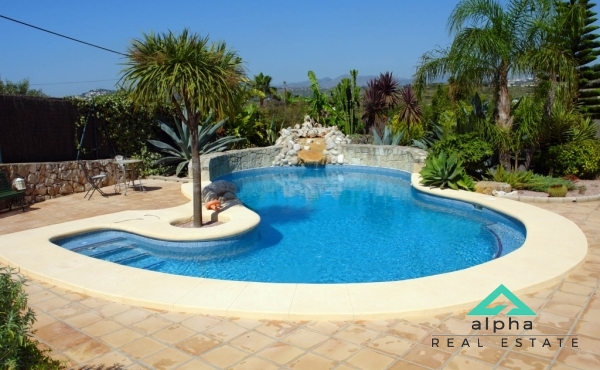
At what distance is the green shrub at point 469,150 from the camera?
11.5 meters

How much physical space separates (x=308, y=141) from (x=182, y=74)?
41.7ft

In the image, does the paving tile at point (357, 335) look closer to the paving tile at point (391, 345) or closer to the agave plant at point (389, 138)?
the paving tile at point (391, 345)

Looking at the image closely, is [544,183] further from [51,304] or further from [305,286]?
[51,304]

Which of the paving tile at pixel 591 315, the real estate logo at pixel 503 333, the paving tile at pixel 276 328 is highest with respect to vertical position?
the paving tile at pixel 591 315

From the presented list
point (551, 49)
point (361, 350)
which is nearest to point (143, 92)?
point (361, 350)

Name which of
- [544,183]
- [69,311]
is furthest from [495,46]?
[69,311]

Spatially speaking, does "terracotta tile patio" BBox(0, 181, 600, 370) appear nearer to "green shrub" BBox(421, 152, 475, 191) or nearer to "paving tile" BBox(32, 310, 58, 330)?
"paving tile" BBox(32, 310, 58, 330)

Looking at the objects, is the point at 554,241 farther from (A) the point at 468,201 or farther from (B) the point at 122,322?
(B) the point at 122,322

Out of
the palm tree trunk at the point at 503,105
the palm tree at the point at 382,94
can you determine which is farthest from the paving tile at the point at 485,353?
the palm tree at the point at 382,94

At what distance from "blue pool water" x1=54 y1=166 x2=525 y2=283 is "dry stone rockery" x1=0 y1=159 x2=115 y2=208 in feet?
12.9

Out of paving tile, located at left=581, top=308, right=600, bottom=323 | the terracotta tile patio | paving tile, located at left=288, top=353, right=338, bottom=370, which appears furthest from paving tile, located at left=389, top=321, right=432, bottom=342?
paving tile, located at left=581, top=308, right=600, bottom=323

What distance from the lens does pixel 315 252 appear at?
7539 millimetres

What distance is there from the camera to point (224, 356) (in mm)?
3699

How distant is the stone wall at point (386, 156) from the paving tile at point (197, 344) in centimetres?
1134
